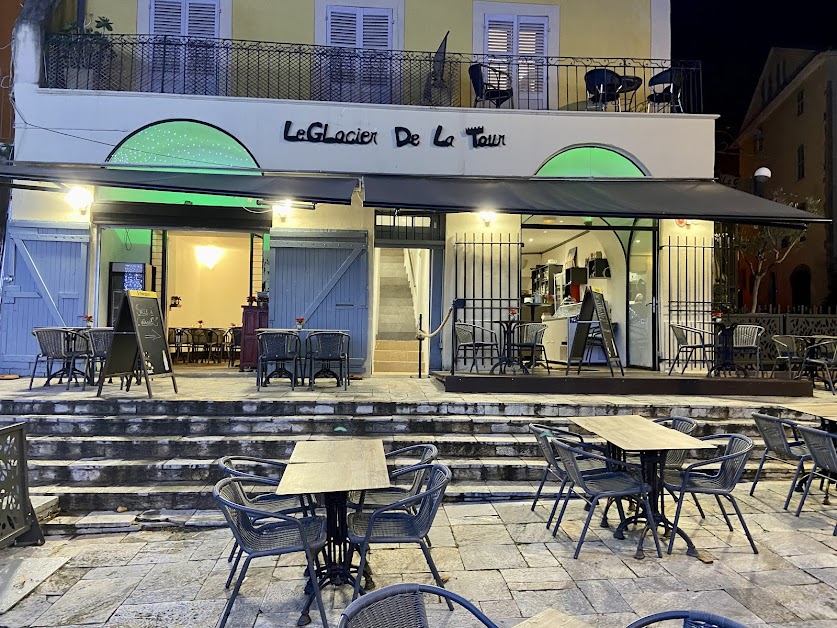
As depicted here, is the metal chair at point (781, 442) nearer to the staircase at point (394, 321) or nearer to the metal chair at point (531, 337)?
the metal chair at point (531, 337)

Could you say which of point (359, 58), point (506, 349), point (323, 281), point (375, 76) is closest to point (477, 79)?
point (375, 76)

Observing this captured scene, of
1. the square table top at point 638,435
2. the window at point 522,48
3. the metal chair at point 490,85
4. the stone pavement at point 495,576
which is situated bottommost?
the stone pavement at point 495,576

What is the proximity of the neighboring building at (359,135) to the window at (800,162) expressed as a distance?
860cm

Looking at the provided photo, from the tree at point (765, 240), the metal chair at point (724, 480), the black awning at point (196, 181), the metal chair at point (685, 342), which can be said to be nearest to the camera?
the metal chair at point (724, 480)

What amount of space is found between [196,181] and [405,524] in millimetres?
5866

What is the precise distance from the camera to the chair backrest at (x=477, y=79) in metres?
8.59

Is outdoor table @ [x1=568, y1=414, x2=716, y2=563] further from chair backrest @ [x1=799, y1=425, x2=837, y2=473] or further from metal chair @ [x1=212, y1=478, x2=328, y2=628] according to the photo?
metal chair @ [x1=212, y1=478, x2=328, y2=628]

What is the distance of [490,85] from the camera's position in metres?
8.52

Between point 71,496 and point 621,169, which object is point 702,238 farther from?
point 71,496

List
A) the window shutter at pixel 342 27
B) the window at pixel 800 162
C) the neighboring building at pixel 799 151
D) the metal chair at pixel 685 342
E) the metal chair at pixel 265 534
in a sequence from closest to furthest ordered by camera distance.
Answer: the metal chair at pixel 265 534 → the metal chair at pixel 685 342 → the window shutter at pixel 342 27 → the neighboring building at pixel 799 151 → the window at pixel 800 162

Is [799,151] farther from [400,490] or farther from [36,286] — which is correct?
[36,286]

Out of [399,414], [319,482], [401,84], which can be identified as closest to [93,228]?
[401,84]

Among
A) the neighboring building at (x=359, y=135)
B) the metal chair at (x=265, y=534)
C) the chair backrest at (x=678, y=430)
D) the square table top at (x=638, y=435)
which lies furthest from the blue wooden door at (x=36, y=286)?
the chair backrest at (x=678, y=430)

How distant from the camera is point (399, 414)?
593cm
